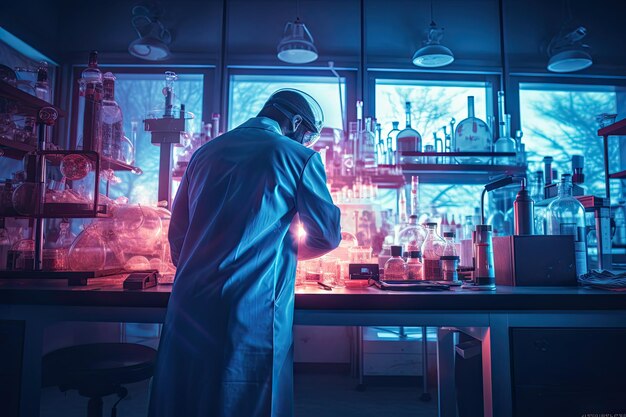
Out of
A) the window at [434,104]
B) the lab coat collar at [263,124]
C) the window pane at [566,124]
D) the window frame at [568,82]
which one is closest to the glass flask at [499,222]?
the window at [434,104]

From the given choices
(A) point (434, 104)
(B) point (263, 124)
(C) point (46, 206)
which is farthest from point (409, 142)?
(C) point (46, 206)

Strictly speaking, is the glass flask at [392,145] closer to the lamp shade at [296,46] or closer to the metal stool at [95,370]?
the lamp shade at [296,46]

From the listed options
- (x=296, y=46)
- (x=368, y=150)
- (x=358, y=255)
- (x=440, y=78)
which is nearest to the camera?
(x=358, y=255)

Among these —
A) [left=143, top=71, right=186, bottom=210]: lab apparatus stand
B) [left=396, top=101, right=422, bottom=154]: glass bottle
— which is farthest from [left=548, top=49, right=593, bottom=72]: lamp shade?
[left=143, top=71, right=186, bottom=210]: lab apparatus stand

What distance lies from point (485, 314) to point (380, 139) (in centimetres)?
158

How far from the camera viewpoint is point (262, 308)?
3.85 ft

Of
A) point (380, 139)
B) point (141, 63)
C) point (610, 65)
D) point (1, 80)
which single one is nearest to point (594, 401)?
point (380, 139)

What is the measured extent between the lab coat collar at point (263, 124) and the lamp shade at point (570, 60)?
102 inches

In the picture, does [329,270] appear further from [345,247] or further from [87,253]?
[87,253]

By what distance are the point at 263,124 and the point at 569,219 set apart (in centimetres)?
142

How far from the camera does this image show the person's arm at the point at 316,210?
4.31 feet

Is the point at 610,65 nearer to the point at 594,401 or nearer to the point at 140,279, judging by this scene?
the point at 594,401

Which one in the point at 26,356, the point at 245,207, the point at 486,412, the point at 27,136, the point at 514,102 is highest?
the point at 514,102

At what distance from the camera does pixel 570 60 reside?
2939mm
